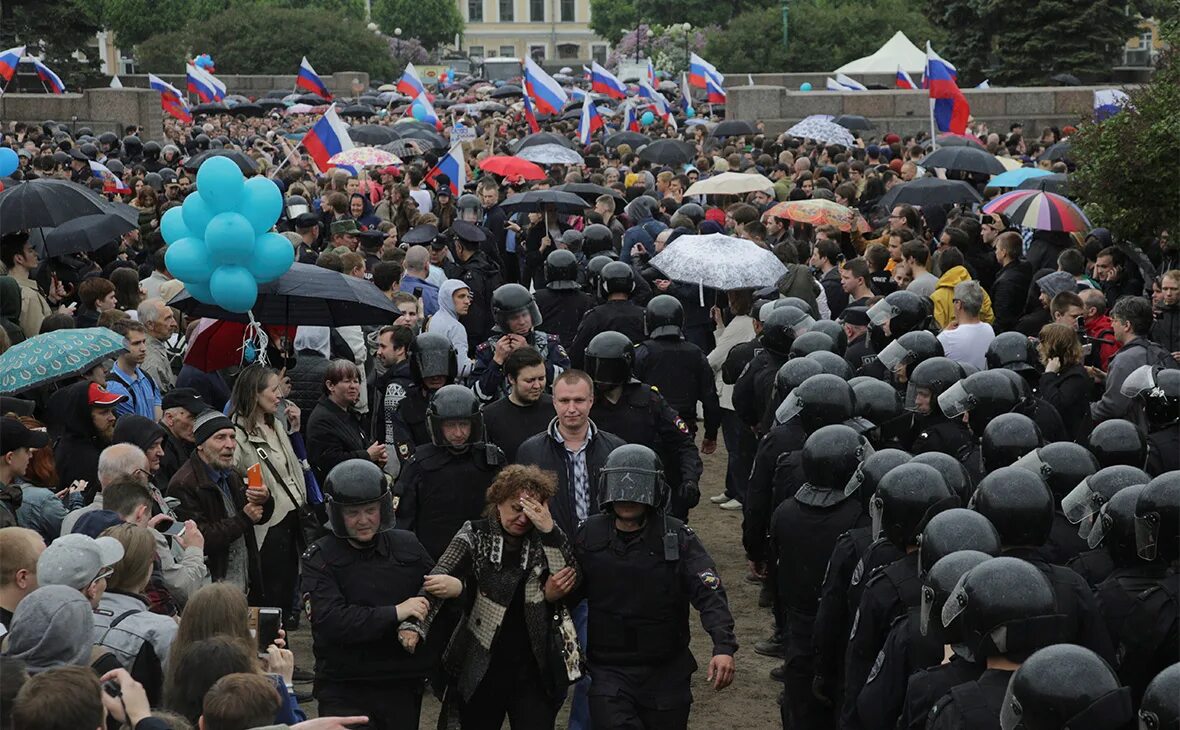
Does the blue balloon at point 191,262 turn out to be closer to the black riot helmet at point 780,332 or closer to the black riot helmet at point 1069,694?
the black riot helmet at point 780,332

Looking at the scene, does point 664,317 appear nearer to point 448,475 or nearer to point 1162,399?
point 448,475

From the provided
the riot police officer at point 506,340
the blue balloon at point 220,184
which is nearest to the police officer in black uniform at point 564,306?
the riot police officer at point 506,340

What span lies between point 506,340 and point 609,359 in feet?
2.85

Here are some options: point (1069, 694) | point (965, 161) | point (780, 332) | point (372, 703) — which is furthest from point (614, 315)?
point (965, 161)

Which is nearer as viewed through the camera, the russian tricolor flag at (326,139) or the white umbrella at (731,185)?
the white umbrella at (731,185)

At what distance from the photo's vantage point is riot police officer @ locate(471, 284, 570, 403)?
912 centimetres

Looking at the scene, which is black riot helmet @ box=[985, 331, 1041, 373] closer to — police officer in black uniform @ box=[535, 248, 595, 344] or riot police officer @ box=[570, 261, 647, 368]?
riot police officer @ box=[570, 261, 647, 368]

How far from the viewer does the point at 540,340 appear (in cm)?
933

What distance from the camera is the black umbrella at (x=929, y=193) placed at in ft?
51.9

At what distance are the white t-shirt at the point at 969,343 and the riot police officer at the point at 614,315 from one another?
2029 mm

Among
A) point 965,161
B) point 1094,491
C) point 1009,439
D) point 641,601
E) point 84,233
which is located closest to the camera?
point 641,601

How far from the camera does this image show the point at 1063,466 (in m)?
6.93

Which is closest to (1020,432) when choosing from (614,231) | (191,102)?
(614,231)

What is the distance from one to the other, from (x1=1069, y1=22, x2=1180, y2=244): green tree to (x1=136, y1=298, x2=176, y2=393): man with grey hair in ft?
25.8
